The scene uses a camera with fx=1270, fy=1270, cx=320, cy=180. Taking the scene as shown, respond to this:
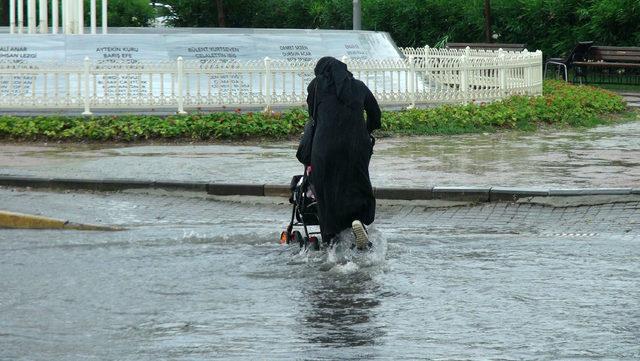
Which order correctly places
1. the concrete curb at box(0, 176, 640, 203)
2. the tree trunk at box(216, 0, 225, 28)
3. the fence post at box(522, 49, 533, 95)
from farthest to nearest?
1. the tree trunk at box(216, 0, 225, 28)
2. the fence post at box(522, 49, 533, 95)
3. the concrete curb at box(0, 176, 640, 203)

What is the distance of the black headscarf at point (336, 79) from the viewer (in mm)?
9453

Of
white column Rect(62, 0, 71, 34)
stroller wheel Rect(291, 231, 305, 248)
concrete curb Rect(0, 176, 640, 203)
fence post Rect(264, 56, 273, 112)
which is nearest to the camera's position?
stroller wheel Rect(291, 231, 305, 248)

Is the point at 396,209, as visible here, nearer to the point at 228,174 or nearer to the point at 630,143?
the point at 228,174

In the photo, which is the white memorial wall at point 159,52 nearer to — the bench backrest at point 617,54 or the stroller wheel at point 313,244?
the bench backrest at point 617,54

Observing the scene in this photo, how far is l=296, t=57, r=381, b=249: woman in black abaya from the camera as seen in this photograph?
9.41 metres

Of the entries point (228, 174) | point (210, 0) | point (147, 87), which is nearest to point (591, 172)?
point (228, 174)

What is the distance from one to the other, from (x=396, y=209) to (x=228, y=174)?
253 cm

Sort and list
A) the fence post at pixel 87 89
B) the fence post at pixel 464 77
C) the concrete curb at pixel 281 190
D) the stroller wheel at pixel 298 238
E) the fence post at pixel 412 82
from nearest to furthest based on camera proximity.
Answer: the stroller wheel at pixel 298 238 < the concrete curb at pixel 281 190 < the fence post at pixel 87 89 < the fence post at pixel 412 82 < the fence post at pixel 464 77

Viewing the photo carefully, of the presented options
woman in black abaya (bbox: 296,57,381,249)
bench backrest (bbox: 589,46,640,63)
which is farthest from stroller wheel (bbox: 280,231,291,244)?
bench backrest (bbox: 589,46,640,63)

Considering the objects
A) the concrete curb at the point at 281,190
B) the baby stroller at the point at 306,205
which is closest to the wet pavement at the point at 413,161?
the concrete curb at the point at 281,190

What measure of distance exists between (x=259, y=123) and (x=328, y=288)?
1001cm

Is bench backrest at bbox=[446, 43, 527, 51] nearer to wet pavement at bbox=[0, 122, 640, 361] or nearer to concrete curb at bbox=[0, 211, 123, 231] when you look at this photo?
wet pavement at bbox=[0, 122, 640, 361]

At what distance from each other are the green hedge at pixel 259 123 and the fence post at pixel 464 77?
0.52 metres

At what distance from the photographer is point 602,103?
2281 centimetres
